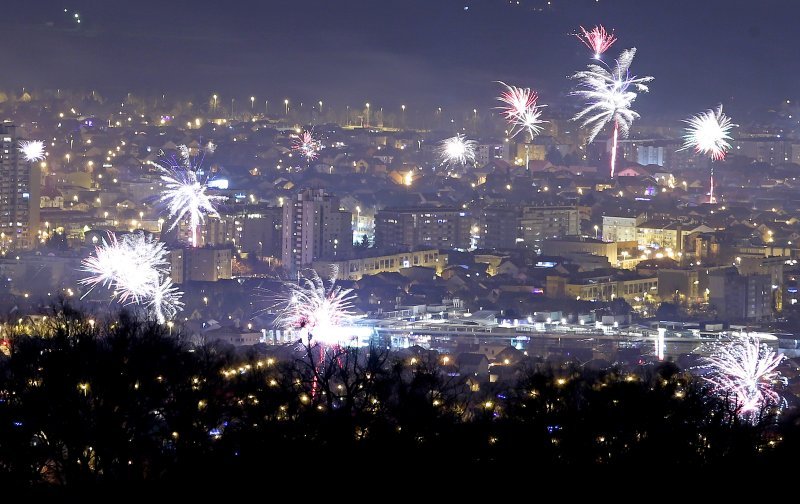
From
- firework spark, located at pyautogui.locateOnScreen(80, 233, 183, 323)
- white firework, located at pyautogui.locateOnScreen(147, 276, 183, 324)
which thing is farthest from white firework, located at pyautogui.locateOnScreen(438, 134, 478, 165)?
firework spark, located at pyautogui.locateOnScreen(80, 233, 183, 323)

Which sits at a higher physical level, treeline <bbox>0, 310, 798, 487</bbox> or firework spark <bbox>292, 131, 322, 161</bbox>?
firework spark <bbox>292, 131, 322, 161</bbox>

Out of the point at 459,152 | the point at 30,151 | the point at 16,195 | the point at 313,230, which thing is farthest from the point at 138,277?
the point at 459,152

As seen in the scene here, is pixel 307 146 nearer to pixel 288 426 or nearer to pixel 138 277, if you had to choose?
pixel 138 277

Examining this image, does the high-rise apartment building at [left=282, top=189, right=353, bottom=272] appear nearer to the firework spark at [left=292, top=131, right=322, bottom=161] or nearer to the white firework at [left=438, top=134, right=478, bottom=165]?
the firework spark at [left=292, top=131, right=322, bottom=161]

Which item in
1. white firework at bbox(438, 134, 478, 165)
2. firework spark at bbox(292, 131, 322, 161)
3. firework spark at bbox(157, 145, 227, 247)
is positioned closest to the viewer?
firework spark at bbox(157, 145, 227, 247)

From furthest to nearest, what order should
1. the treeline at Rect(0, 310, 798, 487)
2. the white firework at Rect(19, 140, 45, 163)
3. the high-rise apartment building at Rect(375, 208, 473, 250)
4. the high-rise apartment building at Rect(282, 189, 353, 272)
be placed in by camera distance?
1. the high-rise apartment building at Rect(375, 208, 473, 250)
2. the white firework at Rect(19, 140, 45, 163)
3. the high-rise apartment building at Rect(282, 189, 353, 272)
4. the treeline at Rect(0, 310, 798, 487)

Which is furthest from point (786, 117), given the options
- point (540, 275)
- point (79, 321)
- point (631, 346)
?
point (79, 321)

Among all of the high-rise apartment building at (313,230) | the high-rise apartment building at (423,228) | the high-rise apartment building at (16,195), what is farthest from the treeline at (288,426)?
the high-rise apartment building at (423,228)
